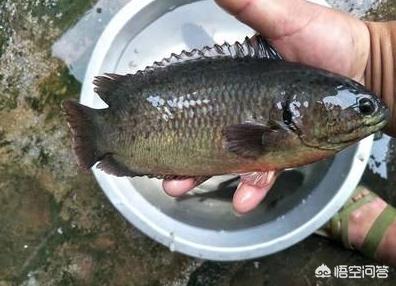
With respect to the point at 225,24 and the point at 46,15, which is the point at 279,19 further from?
the point at 46,15

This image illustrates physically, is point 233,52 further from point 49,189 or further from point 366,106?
point 49,189

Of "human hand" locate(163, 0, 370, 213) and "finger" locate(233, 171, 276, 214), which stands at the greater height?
"human hand" locate(163, 0, 370, 213)

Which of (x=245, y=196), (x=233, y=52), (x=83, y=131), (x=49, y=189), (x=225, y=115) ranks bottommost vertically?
(x=49, y=189)

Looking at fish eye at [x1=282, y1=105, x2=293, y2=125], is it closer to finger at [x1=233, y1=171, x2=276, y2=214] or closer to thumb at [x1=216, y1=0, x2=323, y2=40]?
thumb at [x1=216, y1=0, x2=323, y2=40]

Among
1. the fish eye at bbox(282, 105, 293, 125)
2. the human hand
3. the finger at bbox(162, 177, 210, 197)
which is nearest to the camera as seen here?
the fish eye at bbox(282, 105, 293, 125)

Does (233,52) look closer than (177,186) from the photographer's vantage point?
Yes

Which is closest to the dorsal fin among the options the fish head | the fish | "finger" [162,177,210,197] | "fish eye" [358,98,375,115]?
the fish

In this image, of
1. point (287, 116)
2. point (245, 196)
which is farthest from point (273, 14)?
point (245, 196)
